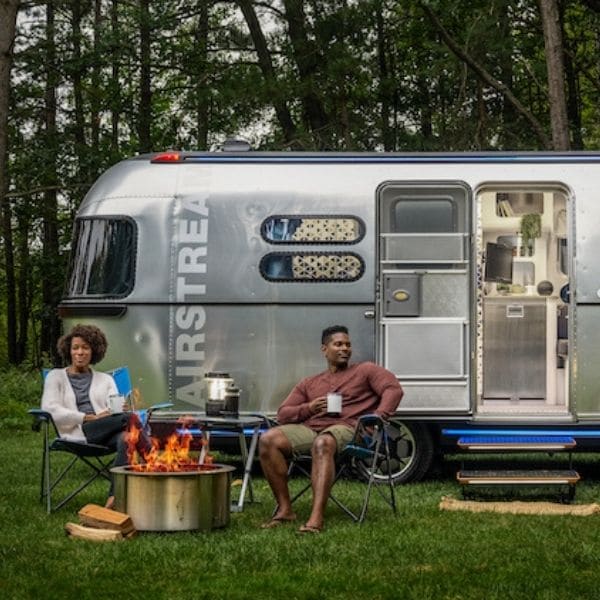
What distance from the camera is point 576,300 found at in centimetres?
795

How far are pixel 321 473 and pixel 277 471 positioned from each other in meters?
0.28

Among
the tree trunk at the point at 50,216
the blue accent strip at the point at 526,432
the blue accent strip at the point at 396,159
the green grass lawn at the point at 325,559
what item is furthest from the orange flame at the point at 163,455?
the tree trunk at the point at 50,216

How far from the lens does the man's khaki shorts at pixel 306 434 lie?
6.39 metres

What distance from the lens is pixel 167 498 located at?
19.4 feet

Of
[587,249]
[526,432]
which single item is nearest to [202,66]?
[587,249]

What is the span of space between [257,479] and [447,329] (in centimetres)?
166

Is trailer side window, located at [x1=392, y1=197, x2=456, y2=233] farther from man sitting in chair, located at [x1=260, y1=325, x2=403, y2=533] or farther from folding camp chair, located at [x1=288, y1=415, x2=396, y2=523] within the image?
folding camp chair, located at [x1=288, y1=415, x2=396, y2=523]

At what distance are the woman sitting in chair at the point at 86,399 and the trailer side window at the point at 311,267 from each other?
139cm

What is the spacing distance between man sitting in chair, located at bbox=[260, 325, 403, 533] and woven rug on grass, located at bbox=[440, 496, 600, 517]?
73cm

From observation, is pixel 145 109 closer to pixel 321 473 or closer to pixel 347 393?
pixel 347 393

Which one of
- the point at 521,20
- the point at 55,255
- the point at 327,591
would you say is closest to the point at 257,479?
the point at 327,591

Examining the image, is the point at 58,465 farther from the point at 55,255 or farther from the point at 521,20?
the point at 55,255

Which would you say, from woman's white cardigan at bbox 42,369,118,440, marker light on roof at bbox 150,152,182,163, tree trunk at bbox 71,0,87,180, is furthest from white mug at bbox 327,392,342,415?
tree trunk at bbox 71,0,87,180

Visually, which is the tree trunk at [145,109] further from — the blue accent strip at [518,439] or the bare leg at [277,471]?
the bare leg at [277,471]
